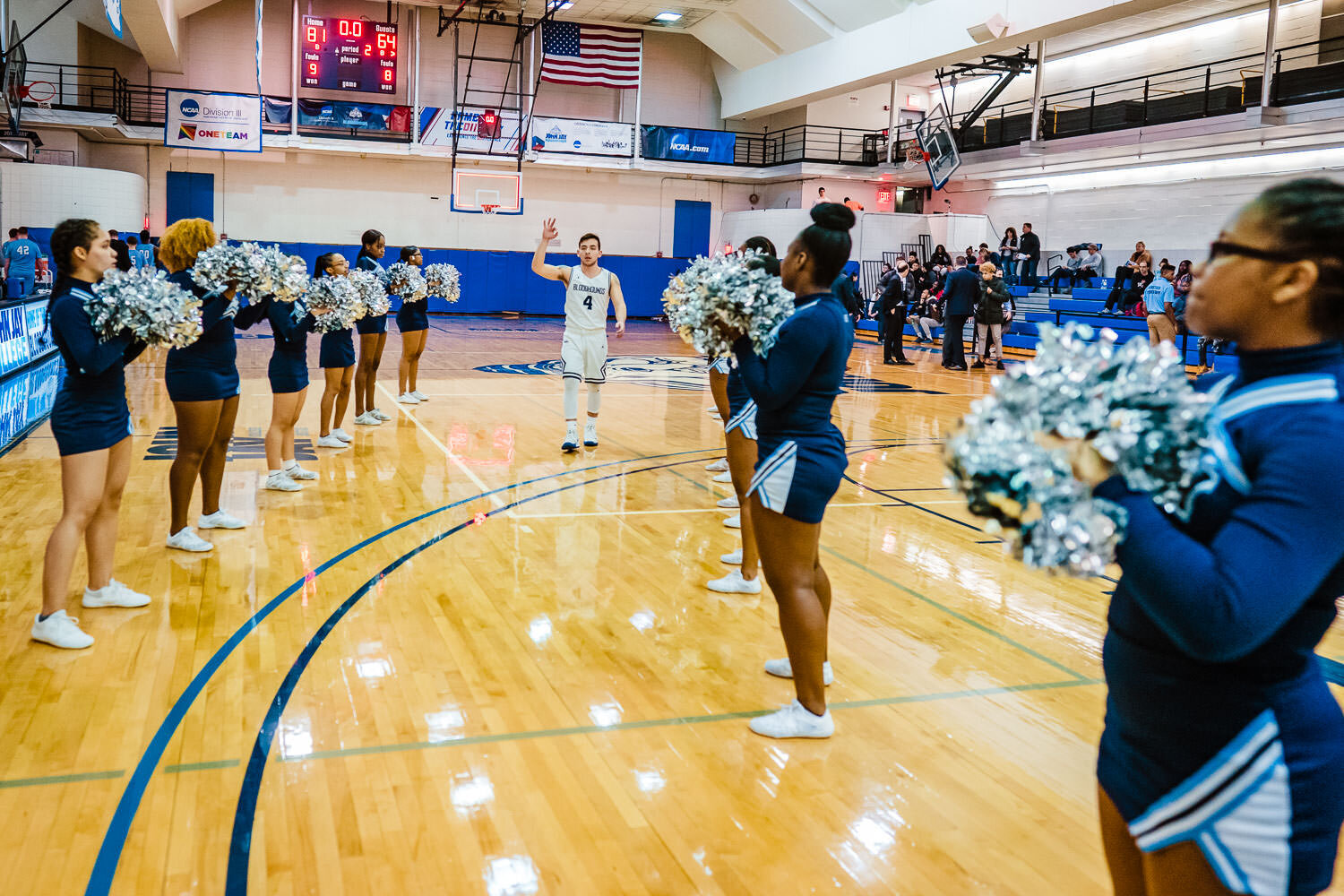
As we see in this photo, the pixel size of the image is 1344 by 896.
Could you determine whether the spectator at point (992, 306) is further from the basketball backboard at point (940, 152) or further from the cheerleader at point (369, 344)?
the cheerleader at point (369, 344)

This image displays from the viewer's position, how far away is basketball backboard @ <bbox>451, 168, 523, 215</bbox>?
2383 centimetres

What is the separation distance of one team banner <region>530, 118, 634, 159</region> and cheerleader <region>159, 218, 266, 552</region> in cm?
2146

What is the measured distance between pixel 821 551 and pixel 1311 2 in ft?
67.1

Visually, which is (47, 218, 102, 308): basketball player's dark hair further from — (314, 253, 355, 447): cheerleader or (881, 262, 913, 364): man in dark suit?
(881, 262, 913, 364): man in dark suit

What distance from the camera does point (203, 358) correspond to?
4.90 metres

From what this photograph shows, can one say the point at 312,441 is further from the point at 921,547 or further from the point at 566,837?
the point at 566,837

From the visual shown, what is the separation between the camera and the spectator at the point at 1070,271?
21.8 m

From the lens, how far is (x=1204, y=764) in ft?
4.32

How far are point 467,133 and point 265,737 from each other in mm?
22988

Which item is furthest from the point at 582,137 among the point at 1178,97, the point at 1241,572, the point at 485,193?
the point at 1241,572

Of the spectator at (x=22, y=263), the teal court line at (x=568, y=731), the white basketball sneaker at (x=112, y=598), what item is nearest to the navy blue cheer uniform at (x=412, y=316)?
the white basketball sneaker at (x=112, y=598)

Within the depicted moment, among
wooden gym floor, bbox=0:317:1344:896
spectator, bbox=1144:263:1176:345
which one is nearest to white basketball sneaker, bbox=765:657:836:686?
wooden gym floor, bbox=0:317:1344:896

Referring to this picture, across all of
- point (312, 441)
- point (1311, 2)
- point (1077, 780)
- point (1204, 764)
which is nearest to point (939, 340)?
point (1311, 2)

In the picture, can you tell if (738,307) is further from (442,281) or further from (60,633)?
(442,281)
